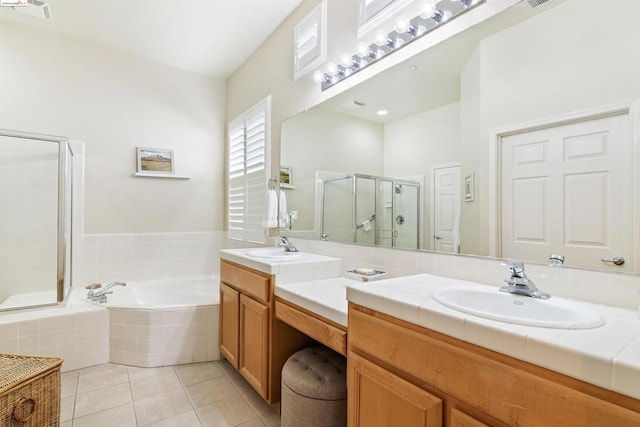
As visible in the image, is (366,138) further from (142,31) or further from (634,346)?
(142,31)

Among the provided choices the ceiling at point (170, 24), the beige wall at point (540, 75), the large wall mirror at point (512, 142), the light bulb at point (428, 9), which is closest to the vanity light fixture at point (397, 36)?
the light bulb at point (428, 9)

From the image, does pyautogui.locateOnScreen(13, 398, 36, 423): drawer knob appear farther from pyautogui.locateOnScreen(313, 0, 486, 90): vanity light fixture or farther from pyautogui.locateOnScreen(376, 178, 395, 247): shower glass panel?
pyautogui.locateOnScreen(313, 0, 486, 90): vanity light fixture

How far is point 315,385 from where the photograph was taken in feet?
4.79

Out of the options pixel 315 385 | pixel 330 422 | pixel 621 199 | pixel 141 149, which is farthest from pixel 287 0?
pixel 330 422

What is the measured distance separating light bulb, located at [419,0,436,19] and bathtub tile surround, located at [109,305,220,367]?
245 centimetres

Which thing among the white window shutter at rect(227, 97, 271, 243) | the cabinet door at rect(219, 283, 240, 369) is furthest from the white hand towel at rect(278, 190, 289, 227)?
the cabinet door at rect(219, 283, 240, 369)

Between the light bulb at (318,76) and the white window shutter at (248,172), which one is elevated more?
the light bulb at (318,76)

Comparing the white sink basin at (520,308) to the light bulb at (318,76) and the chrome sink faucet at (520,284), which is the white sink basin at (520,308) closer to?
the chrome sink faucet at (520,284)

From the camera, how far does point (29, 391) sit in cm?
135

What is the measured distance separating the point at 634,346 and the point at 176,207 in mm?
3671

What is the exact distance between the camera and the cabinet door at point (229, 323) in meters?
2.13

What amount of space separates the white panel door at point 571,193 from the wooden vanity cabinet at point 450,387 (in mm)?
592

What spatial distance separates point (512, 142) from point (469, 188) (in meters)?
0.25

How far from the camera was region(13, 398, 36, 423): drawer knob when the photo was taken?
1290 mm
